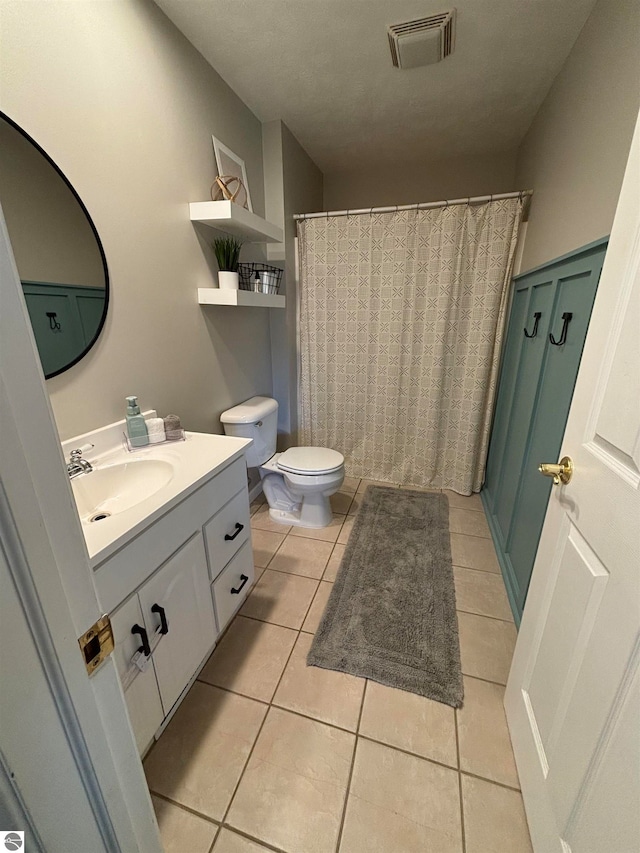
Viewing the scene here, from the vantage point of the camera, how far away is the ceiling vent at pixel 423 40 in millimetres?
1390

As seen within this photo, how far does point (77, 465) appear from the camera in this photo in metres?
1.09

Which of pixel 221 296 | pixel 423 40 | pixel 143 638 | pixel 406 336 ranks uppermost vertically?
pixel 423 40

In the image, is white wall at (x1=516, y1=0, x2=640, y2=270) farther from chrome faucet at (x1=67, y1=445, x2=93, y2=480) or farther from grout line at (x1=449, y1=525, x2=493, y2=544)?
chrome faucet at (x1=67, y1=445, x2=93, y2=480)

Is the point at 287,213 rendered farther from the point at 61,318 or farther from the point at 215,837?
the point at 215,837

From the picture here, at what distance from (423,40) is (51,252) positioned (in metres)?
1.71

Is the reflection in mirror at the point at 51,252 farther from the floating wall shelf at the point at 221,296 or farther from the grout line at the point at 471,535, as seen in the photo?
the grout line at the point at 471,535

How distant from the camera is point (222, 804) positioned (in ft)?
3.13

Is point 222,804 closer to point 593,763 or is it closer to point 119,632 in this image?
point 119,632

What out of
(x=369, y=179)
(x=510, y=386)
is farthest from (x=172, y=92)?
(x=510, y=386)

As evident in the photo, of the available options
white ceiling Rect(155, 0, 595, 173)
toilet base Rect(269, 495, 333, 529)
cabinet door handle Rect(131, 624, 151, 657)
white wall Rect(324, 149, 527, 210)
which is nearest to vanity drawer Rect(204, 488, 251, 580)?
cabinet door handle Rect(131, 624, 151, 657)

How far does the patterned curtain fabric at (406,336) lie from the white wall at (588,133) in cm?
37

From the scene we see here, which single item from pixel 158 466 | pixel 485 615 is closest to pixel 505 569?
pixel 485 615

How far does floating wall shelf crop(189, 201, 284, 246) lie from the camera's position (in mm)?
1546

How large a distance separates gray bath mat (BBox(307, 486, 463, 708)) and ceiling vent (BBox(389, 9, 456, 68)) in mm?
2312
